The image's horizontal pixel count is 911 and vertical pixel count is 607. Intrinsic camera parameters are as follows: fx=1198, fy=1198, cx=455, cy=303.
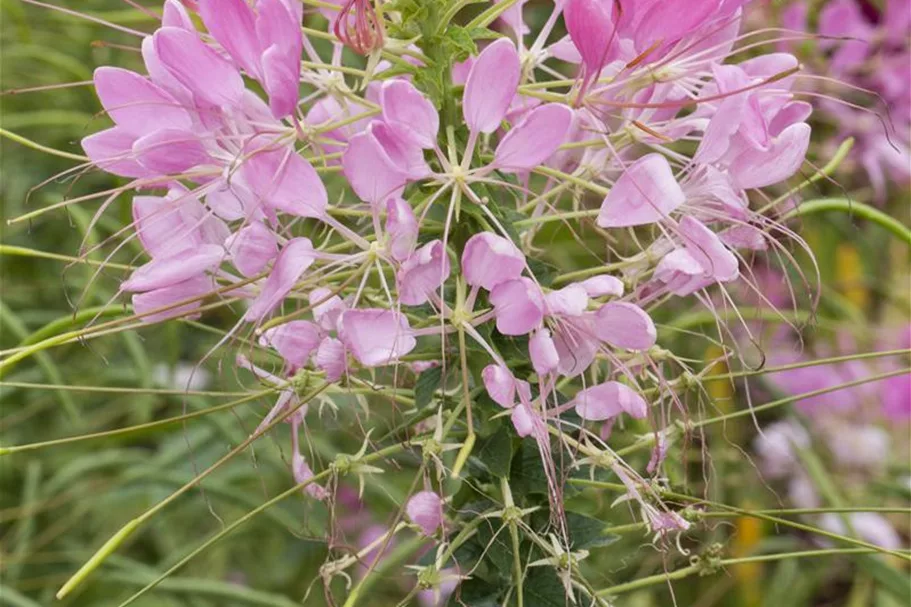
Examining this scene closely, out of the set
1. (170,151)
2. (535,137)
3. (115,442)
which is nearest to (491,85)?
(535,137)

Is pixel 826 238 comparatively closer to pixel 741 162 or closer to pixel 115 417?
pixel 115 417

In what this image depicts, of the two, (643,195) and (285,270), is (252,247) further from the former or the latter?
(643,195)

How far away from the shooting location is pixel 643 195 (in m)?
0.44

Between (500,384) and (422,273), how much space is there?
2.0 inches

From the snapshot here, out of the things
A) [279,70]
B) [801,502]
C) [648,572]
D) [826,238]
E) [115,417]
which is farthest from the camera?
[826,238]

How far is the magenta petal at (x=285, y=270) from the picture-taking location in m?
0.44

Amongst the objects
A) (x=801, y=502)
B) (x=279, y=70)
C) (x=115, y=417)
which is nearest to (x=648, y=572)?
(x=801, y=502)

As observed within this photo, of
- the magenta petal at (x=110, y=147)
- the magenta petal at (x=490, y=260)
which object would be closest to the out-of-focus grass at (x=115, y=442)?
the magenta petal at (x=110, y=147)

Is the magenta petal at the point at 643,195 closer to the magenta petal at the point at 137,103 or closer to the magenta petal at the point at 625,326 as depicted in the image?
the magenta petal at the point at 625,326

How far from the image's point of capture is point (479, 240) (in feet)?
1.41

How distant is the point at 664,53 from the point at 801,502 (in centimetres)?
107

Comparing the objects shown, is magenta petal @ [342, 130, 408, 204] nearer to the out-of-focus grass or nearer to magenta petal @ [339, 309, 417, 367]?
magenta petal @ [339, 309, 417, 367]

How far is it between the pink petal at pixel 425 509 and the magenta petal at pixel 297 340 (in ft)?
0.23

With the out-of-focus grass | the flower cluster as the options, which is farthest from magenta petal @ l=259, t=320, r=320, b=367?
the out-of-focus grass
